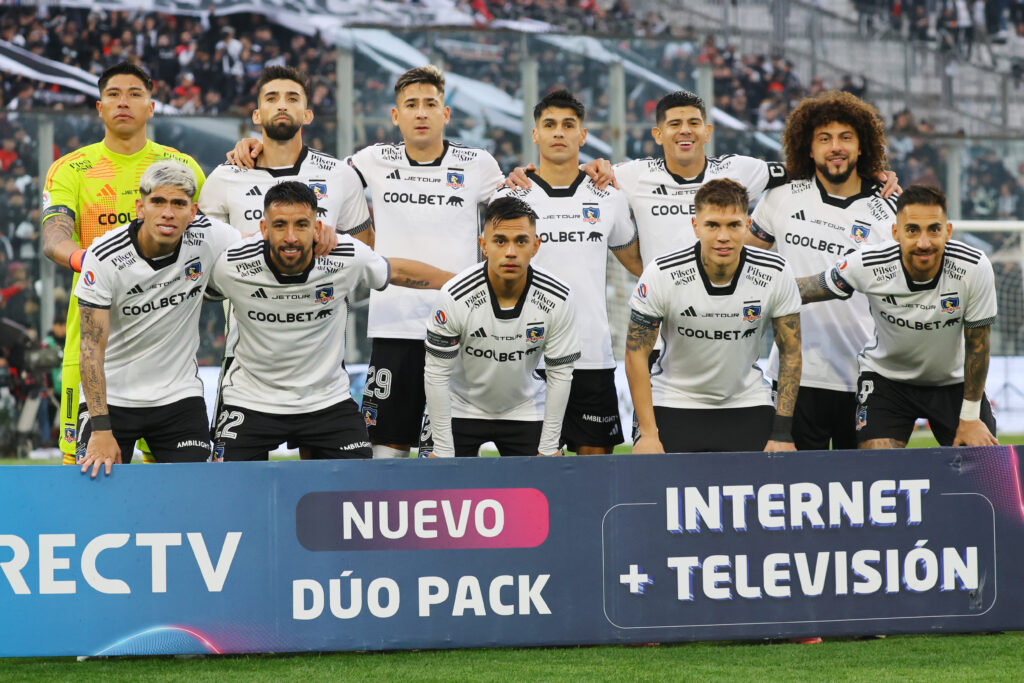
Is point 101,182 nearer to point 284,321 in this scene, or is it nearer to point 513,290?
point 284,321

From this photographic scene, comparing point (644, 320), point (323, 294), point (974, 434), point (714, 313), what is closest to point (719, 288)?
point (714, 313)

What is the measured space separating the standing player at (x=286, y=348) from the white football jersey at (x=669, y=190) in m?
1.48

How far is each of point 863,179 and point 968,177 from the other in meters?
9.59

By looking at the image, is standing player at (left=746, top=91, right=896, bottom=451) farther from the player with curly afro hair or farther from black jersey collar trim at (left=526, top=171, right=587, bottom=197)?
black jersey collar trim at (left=526, top=171, right=587, bottom=197)

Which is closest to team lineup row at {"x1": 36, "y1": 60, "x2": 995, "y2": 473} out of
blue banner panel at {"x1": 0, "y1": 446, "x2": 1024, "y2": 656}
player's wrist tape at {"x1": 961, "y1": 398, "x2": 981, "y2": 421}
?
player's wrist tape at {"x1": 961, "y1": 398, "x2": 981, "y2": 421}

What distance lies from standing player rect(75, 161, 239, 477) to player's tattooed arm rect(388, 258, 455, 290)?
790 millimetres

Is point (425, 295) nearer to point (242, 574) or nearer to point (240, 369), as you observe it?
point (240, 369)

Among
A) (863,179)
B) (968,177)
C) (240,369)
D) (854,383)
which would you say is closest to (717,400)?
(854,383)

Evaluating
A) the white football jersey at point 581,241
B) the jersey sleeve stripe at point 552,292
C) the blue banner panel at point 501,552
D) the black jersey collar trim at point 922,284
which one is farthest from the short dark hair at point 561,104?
the blue banner panel at point 501,552

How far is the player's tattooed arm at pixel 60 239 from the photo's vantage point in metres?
5.05

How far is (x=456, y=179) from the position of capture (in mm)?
5758

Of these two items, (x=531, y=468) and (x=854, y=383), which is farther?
(x=854, y=383)

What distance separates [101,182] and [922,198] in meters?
3.85

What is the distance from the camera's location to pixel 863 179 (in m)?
5.75
